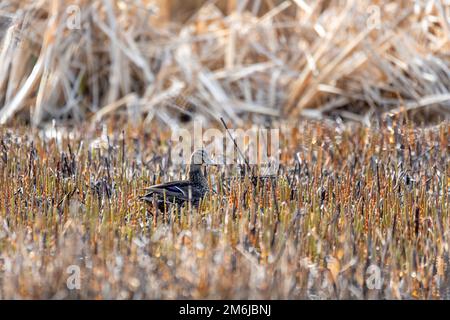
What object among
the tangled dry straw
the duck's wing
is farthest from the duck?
the tangled dry straw

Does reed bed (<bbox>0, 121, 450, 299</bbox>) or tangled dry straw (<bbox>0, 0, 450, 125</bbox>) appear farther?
tangled dry straw (<bbox>0, 0, 450, 125</bbox>)

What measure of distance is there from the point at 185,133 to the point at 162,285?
3.50 meters

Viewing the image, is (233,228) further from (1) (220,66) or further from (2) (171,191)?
(1) (220,66)

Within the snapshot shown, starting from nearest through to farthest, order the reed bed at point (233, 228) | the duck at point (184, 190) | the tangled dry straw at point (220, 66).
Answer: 1. the reed bed at point (233, 228)
2. the duck at point (184, 190)
3. the tangled dry straw at point (220, 66)

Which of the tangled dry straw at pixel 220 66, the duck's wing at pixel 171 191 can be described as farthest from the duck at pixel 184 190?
the tangled dry straw at pixel 220 66

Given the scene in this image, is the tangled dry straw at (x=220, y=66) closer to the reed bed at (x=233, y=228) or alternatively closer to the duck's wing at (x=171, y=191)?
the reed bed at (x=233, y=228)

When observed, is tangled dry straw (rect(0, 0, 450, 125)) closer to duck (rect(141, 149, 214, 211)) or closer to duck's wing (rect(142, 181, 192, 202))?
duck (rect(141, 149, 214, 211))

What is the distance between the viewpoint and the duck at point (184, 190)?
14.1 feet

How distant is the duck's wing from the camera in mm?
4312

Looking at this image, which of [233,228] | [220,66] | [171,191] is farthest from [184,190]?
[220,66]

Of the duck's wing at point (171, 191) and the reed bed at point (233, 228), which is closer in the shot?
the reed bed at point (233, 228)

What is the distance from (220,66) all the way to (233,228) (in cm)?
495

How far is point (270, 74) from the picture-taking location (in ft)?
27.5

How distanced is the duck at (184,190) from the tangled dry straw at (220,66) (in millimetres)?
2797
